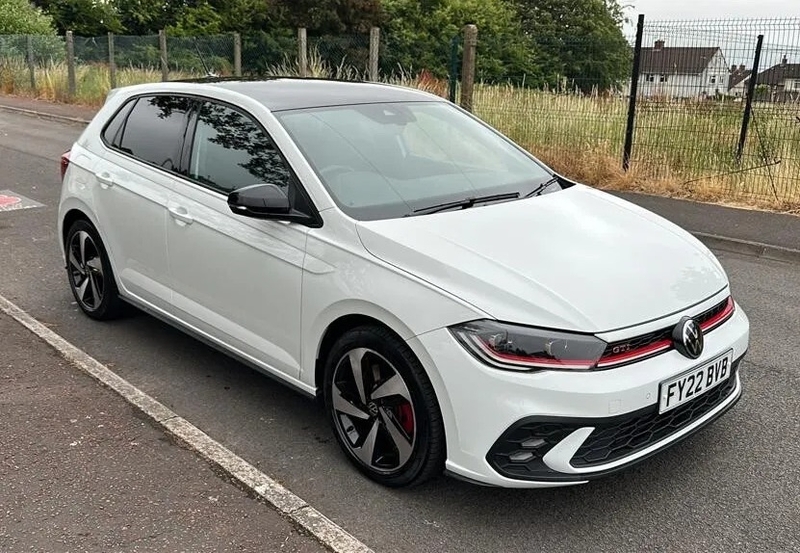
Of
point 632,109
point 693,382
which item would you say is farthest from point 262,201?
point 632,109

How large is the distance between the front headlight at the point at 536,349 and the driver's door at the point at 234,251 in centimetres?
102

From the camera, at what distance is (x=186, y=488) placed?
3217 mm

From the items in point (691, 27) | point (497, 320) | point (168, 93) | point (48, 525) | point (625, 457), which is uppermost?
point (691, 27)

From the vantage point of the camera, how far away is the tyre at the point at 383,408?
9.70 ft

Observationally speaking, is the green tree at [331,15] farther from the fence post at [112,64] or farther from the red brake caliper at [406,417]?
the red brake caliper at [406,417]

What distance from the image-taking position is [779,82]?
10555 mm

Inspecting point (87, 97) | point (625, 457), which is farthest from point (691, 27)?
point (87, 97)

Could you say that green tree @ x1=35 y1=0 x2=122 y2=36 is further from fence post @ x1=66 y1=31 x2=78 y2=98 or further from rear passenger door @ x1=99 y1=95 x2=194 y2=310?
rear passenger door @ x1=99 y1=95 x2=194 y2=310

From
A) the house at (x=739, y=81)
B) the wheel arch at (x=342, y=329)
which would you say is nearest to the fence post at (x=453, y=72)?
the house at (x=739, y=81)

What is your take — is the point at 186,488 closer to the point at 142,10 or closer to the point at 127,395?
the point at 127,395

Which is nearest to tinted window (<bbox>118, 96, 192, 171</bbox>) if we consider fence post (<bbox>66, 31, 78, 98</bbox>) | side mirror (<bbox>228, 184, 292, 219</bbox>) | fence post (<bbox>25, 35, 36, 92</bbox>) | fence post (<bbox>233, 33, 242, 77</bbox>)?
side mirror (<bbox>228, 184, 292, 219</bbox>)

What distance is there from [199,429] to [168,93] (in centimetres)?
206

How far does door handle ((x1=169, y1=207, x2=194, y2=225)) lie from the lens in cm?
401

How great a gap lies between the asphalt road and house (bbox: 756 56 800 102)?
6.33m
